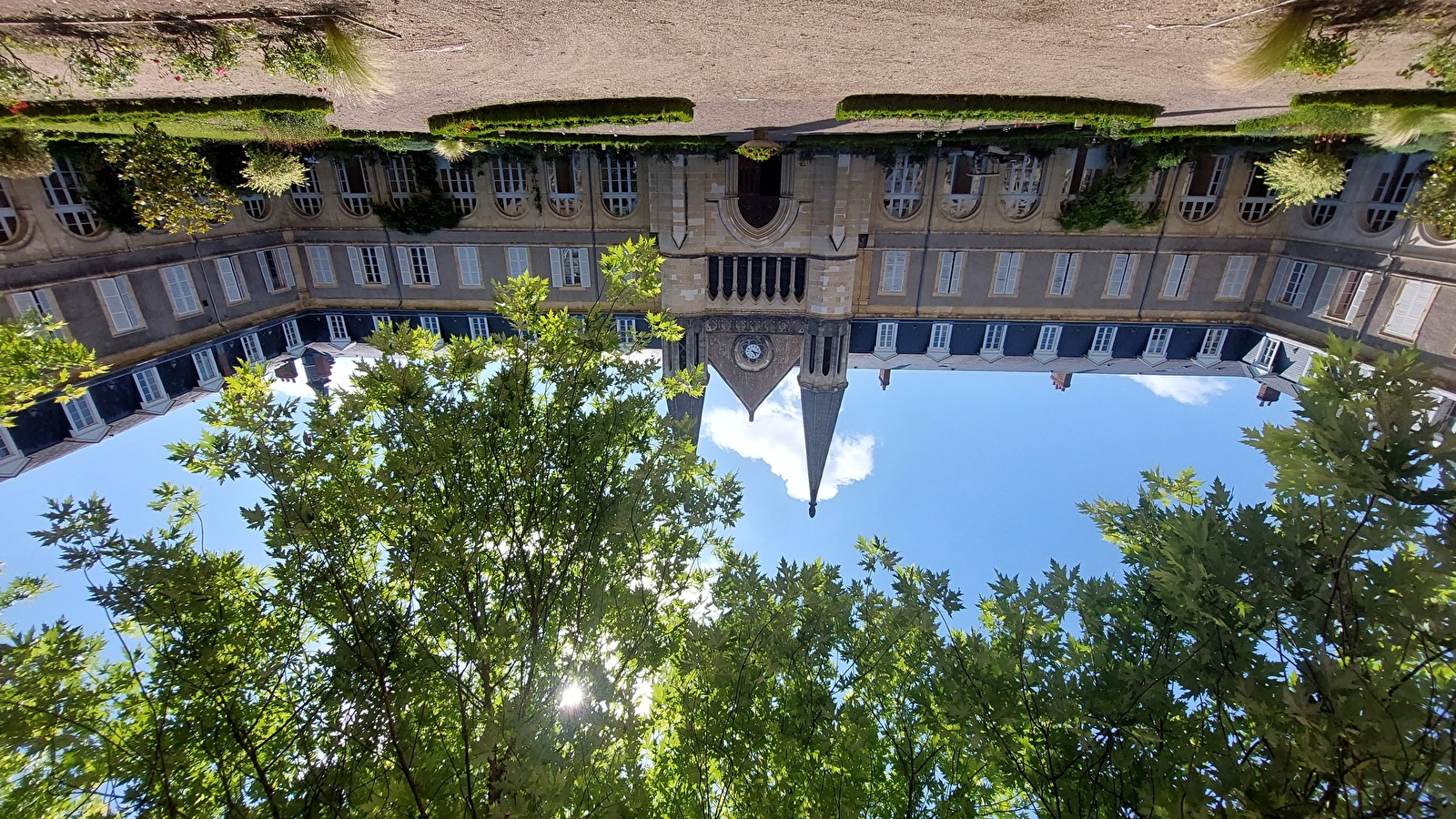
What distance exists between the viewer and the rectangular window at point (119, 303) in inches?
664

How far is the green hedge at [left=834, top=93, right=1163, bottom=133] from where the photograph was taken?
10.8 metres

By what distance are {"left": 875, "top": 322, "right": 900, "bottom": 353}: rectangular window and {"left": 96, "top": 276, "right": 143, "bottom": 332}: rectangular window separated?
86.0 feet

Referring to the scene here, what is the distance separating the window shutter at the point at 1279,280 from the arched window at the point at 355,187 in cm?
3494

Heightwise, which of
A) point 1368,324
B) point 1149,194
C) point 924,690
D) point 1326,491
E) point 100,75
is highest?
point 100,75

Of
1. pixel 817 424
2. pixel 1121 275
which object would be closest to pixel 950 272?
pixel 1121 275

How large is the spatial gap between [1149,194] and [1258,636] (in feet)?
70.1

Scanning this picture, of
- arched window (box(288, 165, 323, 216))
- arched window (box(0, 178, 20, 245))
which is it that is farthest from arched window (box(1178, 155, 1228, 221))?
arched window (box(0, 178, 20, 245))

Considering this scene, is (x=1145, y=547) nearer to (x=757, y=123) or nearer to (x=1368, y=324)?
(x=757, y=123)

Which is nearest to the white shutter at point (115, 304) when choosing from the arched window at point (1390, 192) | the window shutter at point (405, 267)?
the window shutter at point (405, 267)

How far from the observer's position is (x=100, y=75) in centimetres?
717

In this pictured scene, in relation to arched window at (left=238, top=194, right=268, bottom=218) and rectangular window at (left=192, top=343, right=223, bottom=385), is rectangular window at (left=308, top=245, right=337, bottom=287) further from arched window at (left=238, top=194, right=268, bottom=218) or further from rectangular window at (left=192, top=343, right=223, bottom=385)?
rectangular window at (left=192, top=343, right=223, bottom=385)

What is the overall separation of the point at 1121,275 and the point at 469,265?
26.6 m

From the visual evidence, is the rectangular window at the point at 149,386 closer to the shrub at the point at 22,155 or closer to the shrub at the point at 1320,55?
the shrub at the point at 22,155

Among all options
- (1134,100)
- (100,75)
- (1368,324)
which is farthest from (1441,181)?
(100,75)
